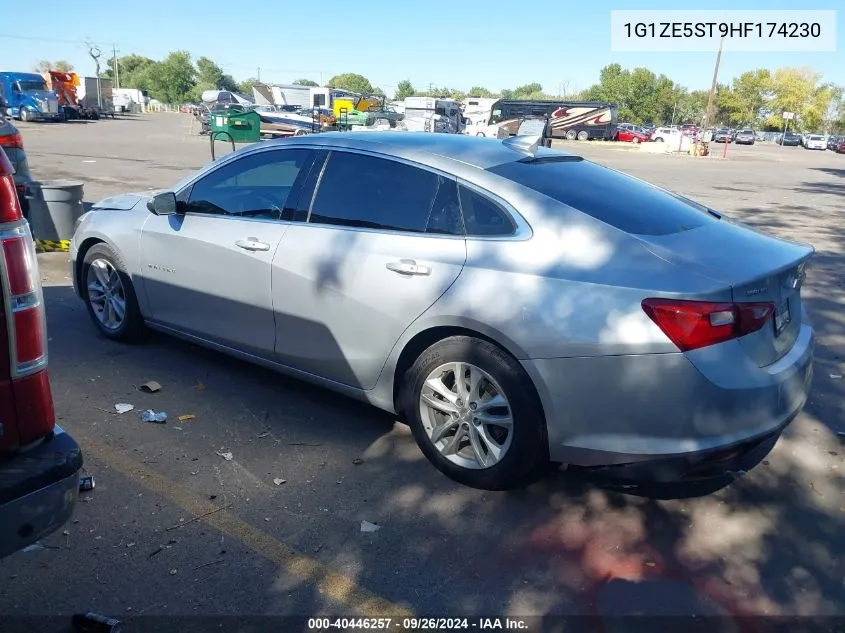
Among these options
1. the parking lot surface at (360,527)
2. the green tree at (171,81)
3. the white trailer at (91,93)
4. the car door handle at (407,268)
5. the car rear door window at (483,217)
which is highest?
the green tree at (171,81)

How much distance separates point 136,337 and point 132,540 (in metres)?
2.52

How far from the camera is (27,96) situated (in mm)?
42625

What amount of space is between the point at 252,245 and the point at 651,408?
8.31 ft

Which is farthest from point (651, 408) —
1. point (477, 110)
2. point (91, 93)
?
point (477, 110)

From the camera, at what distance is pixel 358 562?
9.70ft

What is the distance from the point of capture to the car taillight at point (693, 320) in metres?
2.84

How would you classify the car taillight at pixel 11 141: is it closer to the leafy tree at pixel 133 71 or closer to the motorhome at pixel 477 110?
the motorhome at pixel 477 110

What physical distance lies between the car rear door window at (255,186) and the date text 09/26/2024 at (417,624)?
2.45 metres

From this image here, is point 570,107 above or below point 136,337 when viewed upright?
above

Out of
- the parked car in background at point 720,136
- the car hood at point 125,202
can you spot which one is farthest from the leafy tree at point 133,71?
the car hood at point 125,202

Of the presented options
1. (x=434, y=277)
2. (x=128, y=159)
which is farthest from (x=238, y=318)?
(x=128, y=159)

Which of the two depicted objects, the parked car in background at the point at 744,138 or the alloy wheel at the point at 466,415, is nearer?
the alloy wheel at the point at 466,415

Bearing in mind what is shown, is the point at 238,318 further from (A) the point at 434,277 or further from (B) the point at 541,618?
(B) the point at 541,618

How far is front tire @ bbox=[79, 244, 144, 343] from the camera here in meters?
5.12
